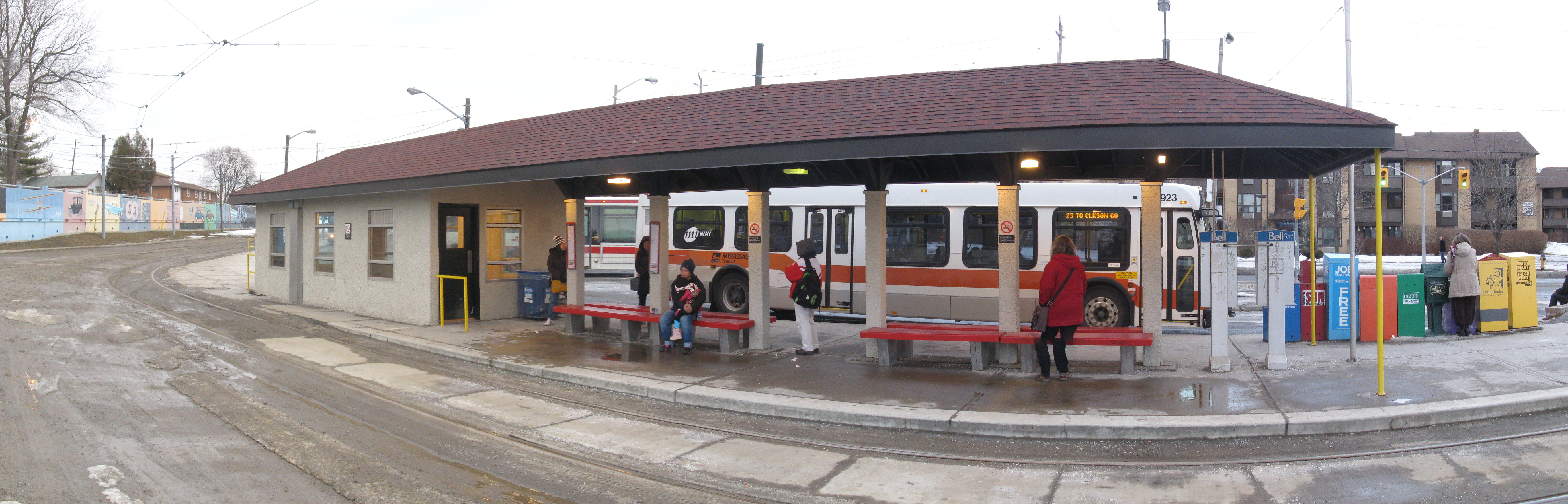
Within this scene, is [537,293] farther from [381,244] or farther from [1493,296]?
[1493,296]

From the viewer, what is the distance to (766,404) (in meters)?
7.61

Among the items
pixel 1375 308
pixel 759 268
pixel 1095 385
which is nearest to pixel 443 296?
pixel 759 268

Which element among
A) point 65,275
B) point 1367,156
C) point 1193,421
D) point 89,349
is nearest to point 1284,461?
point 1193,421

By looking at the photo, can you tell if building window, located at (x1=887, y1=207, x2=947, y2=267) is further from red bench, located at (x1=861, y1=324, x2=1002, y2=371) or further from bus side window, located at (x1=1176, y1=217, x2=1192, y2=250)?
red bench, located at (x1=861, y1=324, x2=1002, y2=371)

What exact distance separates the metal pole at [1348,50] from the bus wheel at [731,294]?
12.4 metres

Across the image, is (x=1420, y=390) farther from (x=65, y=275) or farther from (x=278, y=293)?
(x=65, y=275)

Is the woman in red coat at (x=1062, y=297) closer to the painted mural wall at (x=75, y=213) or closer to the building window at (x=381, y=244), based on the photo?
the building window at (x=381, y=244)

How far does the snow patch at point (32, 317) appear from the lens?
1344 cm

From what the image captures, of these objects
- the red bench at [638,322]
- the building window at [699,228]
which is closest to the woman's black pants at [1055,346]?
the red bench at [638,322]

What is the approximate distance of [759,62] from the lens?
28734 millimetres

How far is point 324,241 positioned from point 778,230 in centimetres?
920

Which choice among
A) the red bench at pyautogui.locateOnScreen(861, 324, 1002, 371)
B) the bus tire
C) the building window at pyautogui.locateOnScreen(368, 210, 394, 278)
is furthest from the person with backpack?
the building window at pyautogui.locateOnScreen(368, 210, 394, 278)

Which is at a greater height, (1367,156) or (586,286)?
(1367,156)

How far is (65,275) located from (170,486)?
2445cm
